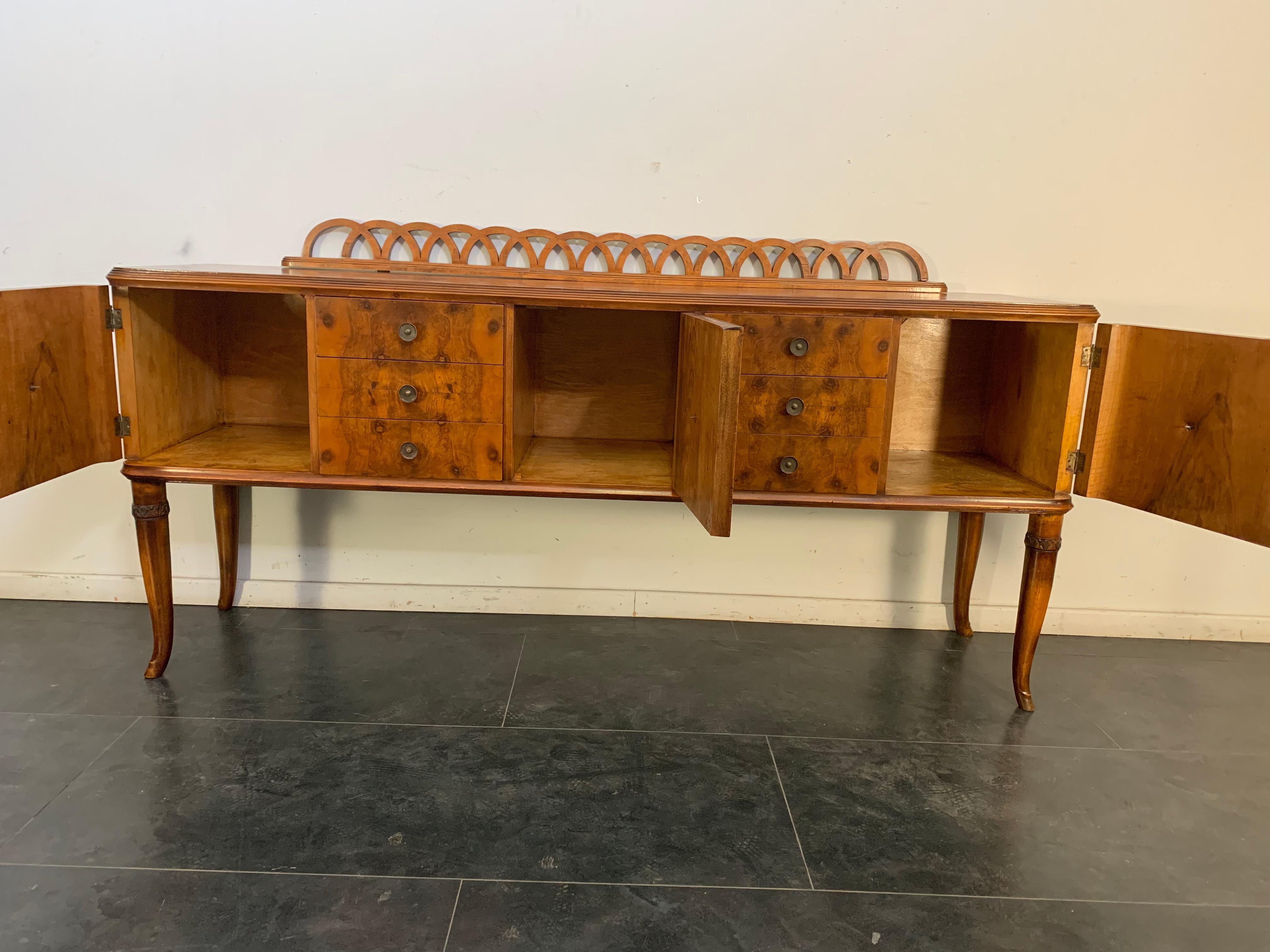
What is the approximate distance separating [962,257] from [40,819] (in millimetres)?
2388

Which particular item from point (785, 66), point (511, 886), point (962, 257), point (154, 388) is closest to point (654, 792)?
point (511, 886)

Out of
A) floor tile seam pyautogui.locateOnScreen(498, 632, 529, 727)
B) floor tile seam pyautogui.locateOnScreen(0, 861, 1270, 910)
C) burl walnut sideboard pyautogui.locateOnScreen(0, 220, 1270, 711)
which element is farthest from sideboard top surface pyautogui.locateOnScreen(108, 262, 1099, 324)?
floor tile seam pyautogui.locateOnScreen(0, 861, 1270, 910)

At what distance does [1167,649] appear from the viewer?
259 cm

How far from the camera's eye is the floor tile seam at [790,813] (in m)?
1.53

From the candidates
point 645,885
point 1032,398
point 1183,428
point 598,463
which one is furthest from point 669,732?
point 1183,428

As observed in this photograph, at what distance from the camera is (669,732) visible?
6.54 ft

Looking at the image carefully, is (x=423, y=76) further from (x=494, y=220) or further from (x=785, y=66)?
(x=785, y=66)

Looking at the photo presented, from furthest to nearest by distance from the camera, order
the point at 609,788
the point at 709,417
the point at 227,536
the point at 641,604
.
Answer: the point at 641,604 < the point at 227,536 < the point at 609,788 < the point at 709,417

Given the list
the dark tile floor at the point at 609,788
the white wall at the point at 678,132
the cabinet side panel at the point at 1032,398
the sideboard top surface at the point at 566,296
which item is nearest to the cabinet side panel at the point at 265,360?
the white wall at the point at 678,132

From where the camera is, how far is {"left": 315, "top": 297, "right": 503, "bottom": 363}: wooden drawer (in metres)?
1.83

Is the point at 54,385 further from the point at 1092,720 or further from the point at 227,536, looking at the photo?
the point at 1092,720

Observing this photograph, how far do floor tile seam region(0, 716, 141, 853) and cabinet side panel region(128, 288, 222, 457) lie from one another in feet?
1.88

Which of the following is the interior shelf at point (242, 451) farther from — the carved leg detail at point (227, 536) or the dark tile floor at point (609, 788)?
the dark tile floor at point (609, 788)

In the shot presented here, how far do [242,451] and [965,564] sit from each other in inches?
74.8
